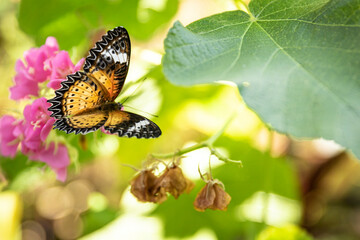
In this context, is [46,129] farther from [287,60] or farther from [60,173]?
[287,60]

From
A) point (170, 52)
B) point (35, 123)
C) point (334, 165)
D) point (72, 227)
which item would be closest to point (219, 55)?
point (170, 52)

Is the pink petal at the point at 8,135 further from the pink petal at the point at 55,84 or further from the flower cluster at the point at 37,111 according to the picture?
the pink petal at the point at 55,84

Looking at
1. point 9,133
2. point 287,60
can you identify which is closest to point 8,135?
point 9,133

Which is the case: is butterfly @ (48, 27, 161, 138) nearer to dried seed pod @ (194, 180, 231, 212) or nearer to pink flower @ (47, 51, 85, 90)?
pink flower @ (47, 51, 85, 90)

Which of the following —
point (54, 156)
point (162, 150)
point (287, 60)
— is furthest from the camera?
point (162, 150)

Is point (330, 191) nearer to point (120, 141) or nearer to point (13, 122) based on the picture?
point (120, 141)

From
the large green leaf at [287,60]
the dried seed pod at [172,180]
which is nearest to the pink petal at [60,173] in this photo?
the dried seed pod at [172,180]
